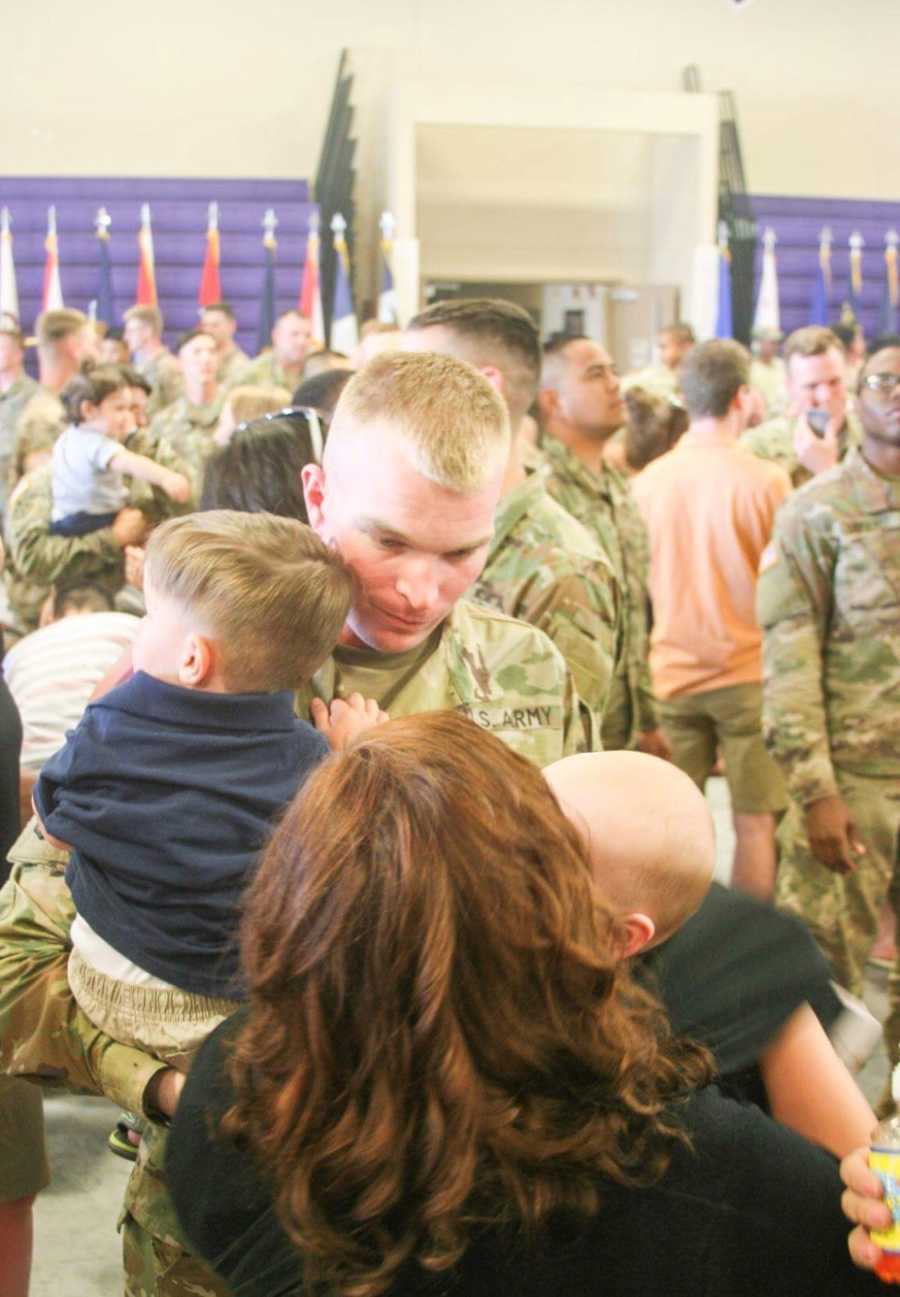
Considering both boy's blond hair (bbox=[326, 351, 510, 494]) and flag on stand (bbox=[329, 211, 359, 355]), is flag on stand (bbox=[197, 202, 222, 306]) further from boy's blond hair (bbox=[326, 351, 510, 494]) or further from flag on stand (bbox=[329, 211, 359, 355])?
boy's blond hair (bbox=[326, 351, 510, 494])

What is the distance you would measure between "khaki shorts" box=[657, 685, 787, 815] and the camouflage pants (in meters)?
0.93

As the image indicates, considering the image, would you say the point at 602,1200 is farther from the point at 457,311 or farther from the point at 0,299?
the point at 0,299

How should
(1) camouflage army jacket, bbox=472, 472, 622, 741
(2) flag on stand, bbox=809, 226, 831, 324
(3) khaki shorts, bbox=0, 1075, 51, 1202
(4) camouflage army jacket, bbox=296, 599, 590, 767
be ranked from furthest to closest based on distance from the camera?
(2) flag on stand, bbox=809, 226, 831, 324
(1) camouflage army jacket, bbox=472, 472, 622, 741
(3) khaki shorts, bbox=0, 1075, 51, 1202
(4) camouflage army jacket, bbox=296, 599, 590, 767

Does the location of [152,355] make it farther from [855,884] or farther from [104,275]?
[855,884]

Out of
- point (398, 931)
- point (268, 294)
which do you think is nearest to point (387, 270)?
point (268, 294)

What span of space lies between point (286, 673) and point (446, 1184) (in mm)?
584

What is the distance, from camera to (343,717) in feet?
4.63

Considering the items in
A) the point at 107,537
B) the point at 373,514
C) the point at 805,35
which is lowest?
the point at 107,537

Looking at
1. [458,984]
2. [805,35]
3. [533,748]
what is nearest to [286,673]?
[533,748]

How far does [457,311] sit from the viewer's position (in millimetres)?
2539

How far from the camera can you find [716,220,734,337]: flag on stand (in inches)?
461

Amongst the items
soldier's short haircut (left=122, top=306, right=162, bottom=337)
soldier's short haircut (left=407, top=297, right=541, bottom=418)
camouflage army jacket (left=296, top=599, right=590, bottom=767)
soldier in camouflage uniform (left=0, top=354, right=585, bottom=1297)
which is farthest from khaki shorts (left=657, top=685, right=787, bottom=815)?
soldier's short haircut (left=122, top=306, right=162, bottom=337)

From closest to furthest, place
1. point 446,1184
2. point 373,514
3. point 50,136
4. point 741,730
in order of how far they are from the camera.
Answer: point 446,1184 → point 373,514 → point 741,730 → point 50,136

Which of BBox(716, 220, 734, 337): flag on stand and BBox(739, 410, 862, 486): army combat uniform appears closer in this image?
BBox(739, 410, 862, 486): army combat uniform
